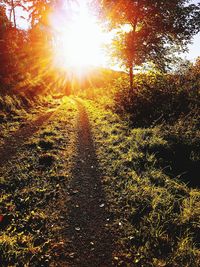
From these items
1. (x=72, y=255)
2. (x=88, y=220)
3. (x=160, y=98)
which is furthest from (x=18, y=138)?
(x=160, y=98)

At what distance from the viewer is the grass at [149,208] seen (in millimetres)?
4863

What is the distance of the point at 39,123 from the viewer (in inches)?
593

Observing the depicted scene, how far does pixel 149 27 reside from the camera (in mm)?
18391

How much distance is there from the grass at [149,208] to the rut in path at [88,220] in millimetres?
277

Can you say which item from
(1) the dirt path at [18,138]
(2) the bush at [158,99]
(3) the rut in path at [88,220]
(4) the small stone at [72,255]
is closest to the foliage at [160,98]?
(2) the bush at [158,99]

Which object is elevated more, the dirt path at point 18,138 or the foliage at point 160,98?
the foliage at point 160,98

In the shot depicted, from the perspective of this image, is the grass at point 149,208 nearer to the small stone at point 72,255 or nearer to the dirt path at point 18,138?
the small stone at point 72,255

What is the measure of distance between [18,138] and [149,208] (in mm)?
8326

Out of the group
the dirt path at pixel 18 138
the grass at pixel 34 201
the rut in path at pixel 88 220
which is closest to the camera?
the grass at pixel 34 201

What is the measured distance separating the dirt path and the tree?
953 centimetres

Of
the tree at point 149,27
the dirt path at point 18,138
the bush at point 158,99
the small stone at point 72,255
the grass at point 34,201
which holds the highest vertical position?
the tree at point 149,27

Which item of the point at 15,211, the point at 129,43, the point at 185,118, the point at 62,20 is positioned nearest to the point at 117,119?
the point at 185,118

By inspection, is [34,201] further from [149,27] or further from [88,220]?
[149,27]

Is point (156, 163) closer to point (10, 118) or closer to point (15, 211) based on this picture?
point (15, 211)
